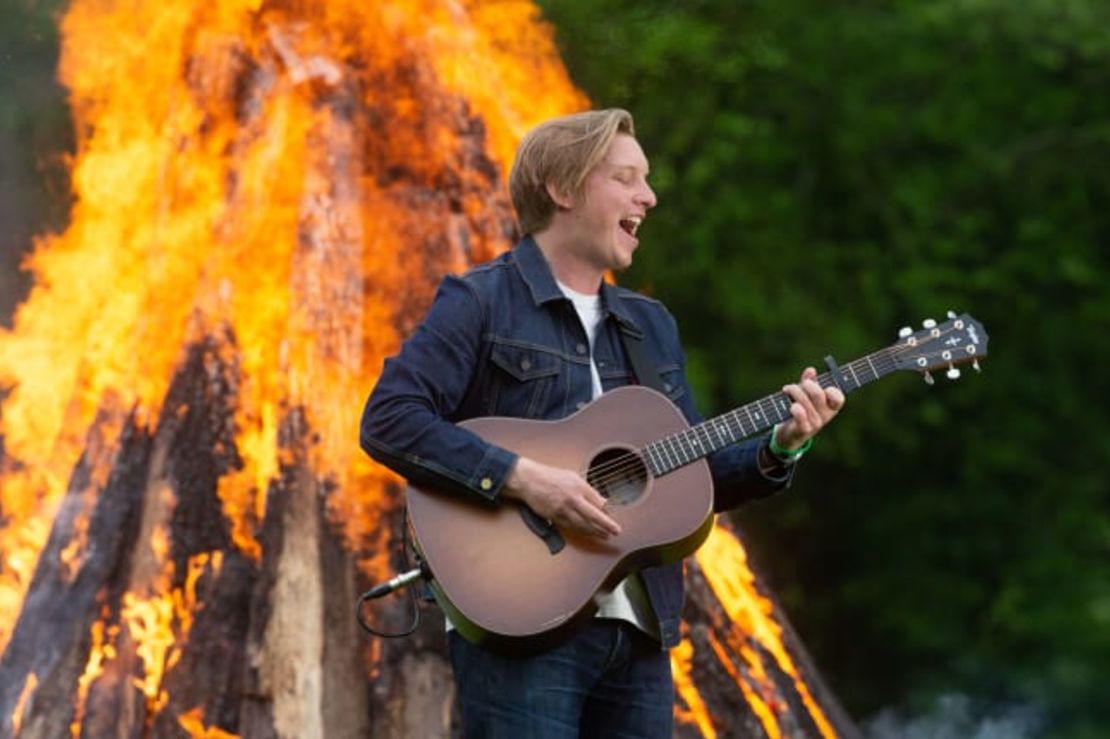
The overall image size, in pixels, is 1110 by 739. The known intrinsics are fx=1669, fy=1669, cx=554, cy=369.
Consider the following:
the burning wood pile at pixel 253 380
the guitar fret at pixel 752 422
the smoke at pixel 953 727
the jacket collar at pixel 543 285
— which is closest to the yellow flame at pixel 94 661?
the burning wood pile at pixel 253 380

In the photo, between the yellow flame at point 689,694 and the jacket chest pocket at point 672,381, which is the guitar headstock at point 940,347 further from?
the yellow flame at point 689,694

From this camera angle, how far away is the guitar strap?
4031 millimetres

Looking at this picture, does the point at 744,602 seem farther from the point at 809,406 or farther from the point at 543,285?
the point at 543,285

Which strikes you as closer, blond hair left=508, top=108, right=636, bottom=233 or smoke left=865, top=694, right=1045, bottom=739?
blond hair left=508, top=108, right=636, bottom=233

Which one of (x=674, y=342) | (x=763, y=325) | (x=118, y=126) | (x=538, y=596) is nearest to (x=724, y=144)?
(x=763, y=325)

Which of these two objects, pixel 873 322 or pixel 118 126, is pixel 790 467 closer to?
pixel 118 126

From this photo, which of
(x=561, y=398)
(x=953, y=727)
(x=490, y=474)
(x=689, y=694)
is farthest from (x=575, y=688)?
(x=953, y=727)

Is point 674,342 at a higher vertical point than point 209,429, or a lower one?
higher

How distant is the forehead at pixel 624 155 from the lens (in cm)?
397

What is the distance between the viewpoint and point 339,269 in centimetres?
646

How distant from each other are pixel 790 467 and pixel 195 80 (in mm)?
3945

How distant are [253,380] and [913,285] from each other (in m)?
6.66

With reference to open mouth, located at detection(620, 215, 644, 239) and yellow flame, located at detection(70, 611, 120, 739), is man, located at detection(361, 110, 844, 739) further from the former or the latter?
yellow flame, located at detection(70, 611, 120, 739)

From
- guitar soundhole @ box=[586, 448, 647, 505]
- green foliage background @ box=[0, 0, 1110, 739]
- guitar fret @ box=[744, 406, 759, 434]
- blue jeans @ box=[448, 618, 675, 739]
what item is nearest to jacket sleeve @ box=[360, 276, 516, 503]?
guitar soundhole @ box=[586, 448, 647, 505]
